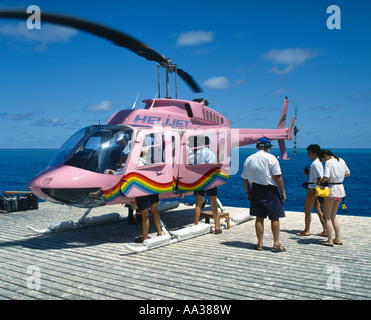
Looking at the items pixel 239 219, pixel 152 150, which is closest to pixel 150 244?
pixel 152 150

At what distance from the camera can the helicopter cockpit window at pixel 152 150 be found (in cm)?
679

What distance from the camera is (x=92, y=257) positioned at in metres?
5.85

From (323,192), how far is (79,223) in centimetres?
521

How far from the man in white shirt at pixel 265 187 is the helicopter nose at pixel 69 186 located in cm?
269

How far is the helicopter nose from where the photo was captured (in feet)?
19.6

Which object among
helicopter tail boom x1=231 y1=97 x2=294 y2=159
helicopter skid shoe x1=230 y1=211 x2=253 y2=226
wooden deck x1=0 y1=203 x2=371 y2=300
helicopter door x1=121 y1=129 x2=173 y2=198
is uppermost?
helicopter tail boom x1=231 y1=97 x2=294 y2=159

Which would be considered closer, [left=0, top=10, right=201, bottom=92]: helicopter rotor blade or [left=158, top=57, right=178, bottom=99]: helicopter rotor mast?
[left=0, top=10, right=201, bottom=92]: helicopter rotor blade

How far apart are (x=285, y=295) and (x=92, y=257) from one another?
10.5ft

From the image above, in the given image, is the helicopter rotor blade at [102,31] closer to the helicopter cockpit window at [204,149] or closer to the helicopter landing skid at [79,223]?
the helicopter cockpit window at [204,149]

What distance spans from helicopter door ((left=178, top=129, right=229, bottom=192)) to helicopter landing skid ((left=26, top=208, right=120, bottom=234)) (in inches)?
82.7

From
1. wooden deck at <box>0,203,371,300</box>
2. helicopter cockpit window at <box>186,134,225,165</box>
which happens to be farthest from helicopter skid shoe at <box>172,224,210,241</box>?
helicopter cockpit window at <box>186,134,225,165</box>

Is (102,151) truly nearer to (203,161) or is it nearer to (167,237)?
(167,237)

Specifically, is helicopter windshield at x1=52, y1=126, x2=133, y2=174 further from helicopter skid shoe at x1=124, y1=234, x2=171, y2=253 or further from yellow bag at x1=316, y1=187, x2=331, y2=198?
yellow bag at x1=316, y1=187, x2=331, y2=198
